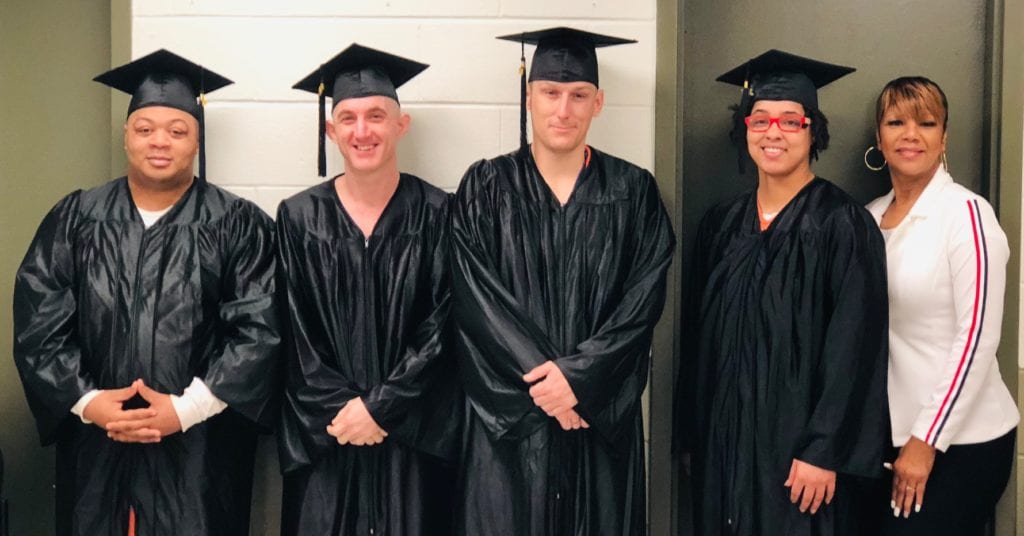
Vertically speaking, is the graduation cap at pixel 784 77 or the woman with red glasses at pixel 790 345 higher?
the graduation cap at pixel 784 77

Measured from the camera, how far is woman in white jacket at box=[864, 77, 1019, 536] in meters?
2.26

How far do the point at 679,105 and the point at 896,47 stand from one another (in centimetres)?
74

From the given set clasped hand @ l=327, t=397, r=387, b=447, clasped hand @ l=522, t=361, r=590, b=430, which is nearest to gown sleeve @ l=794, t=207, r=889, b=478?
clasped hand @ l=522, t=361, r=590, b=430

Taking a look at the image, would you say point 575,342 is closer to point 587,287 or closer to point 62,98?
point 587,287

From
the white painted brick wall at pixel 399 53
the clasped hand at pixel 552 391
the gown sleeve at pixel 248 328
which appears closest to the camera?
the clasped hand at pixel 552 391

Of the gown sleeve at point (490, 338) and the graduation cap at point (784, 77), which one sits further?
the graduation cap at point (784, 77)

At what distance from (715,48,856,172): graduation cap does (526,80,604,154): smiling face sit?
1.35ft

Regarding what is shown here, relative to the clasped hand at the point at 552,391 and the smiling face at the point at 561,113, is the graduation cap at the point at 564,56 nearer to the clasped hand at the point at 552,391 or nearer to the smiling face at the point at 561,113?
the smiling face at the point at 561,113

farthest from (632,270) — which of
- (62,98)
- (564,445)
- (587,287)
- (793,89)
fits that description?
(62,98)

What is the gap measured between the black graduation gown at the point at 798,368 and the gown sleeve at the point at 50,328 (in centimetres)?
158

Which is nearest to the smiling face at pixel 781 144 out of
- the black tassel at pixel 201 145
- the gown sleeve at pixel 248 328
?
the gown sleeve at pixel 248 328

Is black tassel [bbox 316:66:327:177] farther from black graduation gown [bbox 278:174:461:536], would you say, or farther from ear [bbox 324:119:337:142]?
black graduation gown [bbox 278:174:461:536]

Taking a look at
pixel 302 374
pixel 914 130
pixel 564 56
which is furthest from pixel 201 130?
pixel 914 130

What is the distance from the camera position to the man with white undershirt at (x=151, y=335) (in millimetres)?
2242
